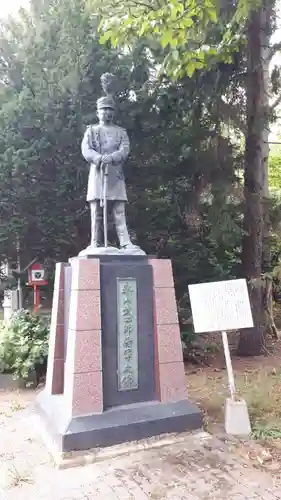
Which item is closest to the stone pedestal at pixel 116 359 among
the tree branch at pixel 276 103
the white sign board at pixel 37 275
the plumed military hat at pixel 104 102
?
the plumed military hat at pixel 104 102

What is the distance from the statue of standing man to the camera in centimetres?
458

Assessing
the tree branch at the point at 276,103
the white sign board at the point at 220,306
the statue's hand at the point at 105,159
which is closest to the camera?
the white sign board at the point at 220,306

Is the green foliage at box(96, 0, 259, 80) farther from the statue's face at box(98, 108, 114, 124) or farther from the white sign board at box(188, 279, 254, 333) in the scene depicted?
the white sign board at box(188, 279, 254, 333)

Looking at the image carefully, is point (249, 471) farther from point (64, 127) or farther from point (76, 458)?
point (64, 127)

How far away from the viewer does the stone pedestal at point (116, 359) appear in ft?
13.0

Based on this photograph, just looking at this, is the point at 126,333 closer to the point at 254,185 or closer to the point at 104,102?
the point at 104,102

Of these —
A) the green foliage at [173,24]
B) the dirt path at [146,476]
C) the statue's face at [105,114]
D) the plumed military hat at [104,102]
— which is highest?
the green foliage at [173,24]

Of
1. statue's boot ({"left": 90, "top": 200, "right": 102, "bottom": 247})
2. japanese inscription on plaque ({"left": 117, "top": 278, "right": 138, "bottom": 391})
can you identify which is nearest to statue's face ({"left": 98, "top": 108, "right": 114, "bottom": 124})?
statue's boot ({"left": 90, "top": 200, "right": 102, "bottom": 247})

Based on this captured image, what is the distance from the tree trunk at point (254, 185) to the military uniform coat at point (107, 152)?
10.9 feet

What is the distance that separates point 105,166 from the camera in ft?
15.0

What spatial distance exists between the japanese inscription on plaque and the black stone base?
0.26 meters

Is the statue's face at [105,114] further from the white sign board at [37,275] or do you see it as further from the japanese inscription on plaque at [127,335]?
the white sign board at [37,275]

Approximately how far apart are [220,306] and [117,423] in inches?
57.5

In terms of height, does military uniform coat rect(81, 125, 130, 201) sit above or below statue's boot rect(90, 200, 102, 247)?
above
